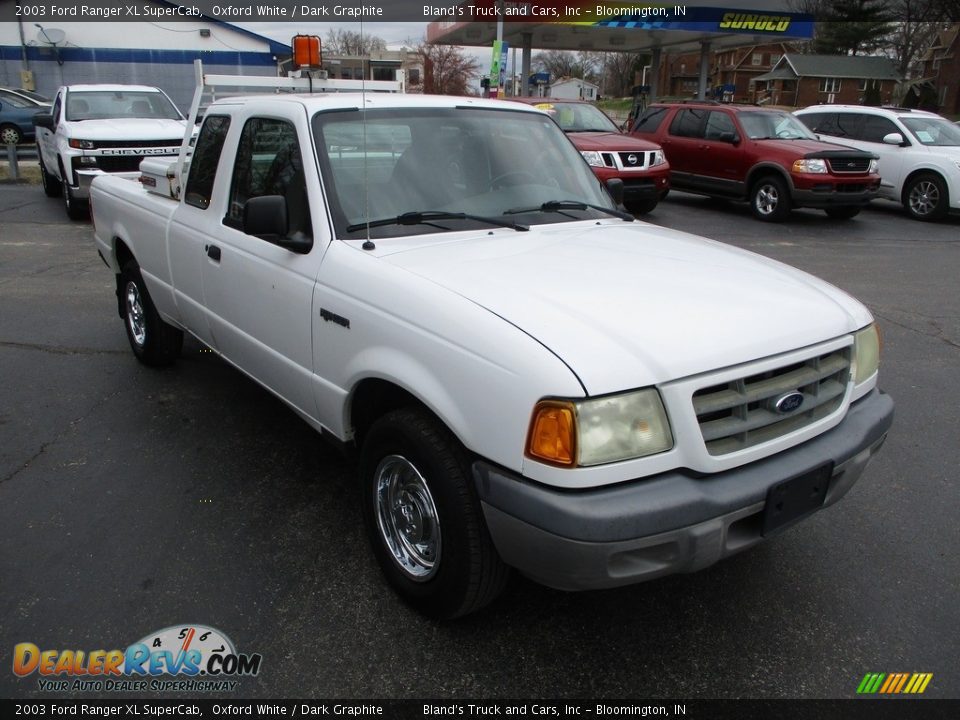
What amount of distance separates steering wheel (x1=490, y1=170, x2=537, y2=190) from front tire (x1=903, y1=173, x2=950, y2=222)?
471 inches

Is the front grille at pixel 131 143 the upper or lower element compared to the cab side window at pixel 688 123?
lower

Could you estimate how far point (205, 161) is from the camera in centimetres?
412

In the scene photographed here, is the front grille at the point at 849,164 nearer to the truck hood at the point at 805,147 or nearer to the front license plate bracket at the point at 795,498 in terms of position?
the truck hood at the point at 805,147

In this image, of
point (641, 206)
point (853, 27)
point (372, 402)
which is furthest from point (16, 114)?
point (853, 27)

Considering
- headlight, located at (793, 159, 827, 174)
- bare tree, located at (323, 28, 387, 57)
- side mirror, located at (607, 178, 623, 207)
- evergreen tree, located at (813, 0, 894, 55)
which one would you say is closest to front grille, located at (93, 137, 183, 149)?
bare tree, located at (323, 28, 387, 57)

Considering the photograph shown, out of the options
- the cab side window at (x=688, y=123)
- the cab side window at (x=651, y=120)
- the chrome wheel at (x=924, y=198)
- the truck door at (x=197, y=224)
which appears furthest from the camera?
the cab side window at (x=651, y=120)

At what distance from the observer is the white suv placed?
1262 cm

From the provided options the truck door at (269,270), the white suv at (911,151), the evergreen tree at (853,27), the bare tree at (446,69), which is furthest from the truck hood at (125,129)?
the evergreen tree at (853,27)

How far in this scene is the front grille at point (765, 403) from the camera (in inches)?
90.5

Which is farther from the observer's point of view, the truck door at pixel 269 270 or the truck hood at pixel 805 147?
the truck hood at pixel 805 147

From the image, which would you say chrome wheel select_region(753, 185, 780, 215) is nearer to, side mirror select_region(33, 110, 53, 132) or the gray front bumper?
the gray front bumper

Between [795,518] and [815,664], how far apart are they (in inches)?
22.4

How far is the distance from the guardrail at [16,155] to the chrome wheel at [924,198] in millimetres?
18069

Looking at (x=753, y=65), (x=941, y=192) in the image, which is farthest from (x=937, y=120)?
(x=753, y=65)
